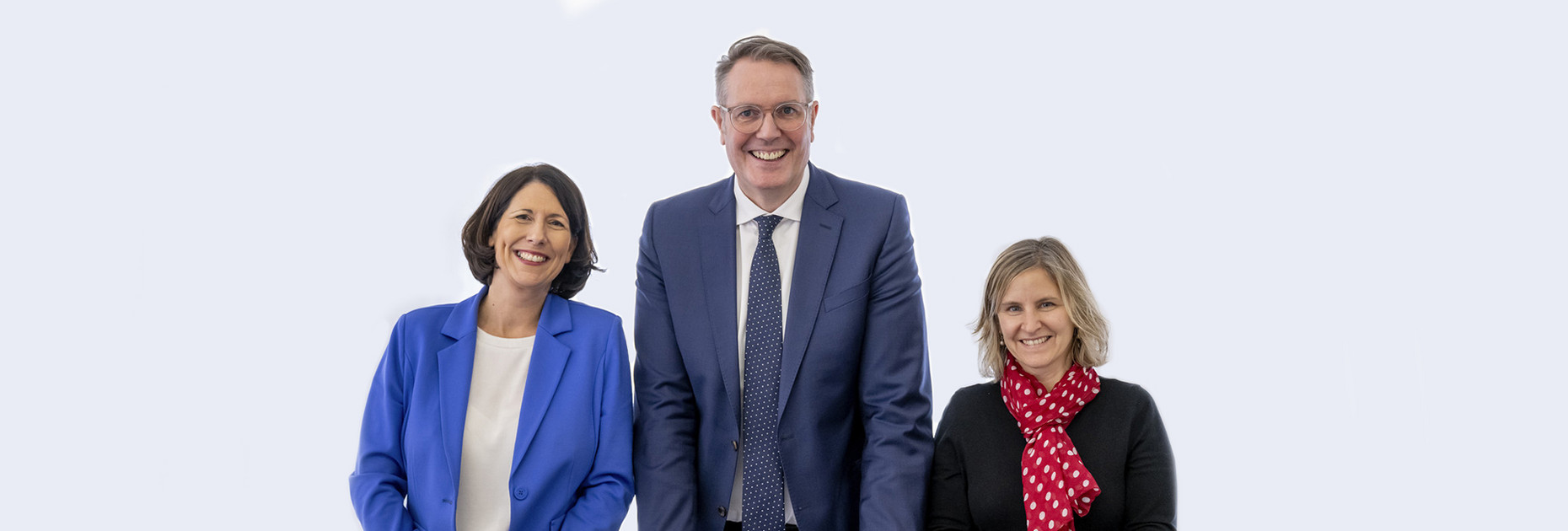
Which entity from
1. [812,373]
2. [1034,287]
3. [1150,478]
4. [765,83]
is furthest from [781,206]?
Answer: [1150,478]

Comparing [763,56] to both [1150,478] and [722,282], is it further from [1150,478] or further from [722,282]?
[1150,478]

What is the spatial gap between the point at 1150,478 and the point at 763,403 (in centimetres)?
88

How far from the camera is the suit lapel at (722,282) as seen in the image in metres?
2.76

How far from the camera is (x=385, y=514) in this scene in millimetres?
2615

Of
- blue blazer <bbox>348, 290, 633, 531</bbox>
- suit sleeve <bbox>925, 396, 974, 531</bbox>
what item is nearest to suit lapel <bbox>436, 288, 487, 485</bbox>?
blue blazer <bbox>348, 290, 633, 531</bbox>

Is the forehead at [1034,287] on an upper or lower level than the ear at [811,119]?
lower

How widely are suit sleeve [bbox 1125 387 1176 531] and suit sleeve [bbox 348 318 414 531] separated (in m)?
1.61

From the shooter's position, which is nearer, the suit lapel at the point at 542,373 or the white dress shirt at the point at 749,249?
the suit lapel at the point at 542,373

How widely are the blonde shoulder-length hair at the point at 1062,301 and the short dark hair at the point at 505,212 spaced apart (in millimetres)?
982

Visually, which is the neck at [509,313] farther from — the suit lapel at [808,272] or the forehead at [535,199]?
the suit lapel at [808,272]

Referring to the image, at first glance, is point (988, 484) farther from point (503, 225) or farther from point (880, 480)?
point (503, 225)

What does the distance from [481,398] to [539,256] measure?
356 millimetres

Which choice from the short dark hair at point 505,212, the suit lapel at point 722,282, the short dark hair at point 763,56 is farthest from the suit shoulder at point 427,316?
the short dark hair at point 763,56

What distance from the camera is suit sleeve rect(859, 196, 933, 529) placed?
2.71 m
